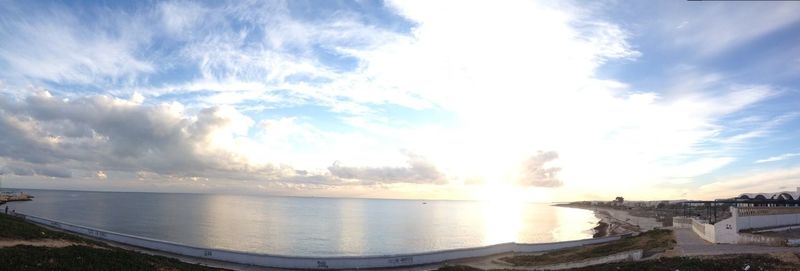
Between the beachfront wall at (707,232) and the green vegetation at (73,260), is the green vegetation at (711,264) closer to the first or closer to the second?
the beachfront wall at (707,232)

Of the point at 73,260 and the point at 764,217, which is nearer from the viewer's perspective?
the point at 73,260

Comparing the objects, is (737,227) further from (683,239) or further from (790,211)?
(790,211)

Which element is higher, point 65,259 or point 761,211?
point 761,211

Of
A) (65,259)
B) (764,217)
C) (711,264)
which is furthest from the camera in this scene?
(764,217)

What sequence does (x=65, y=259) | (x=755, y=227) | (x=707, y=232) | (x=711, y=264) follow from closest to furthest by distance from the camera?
(x=65, y=259) < (x=711, y=264) < (x=755, y=227) < (x=707, y=232)

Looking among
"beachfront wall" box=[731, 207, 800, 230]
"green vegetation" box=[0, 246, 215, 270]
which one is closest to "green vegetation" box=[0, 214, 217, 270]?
"green vegetation" box=[0, 246, 215, 270]

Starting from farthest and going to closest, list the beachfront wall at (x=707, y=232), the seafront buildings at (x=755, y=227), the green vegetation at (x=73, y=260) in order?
the beachfront wall at (x=707, y=232) → the seafront buildings at (x=755, y=227) → the green vegetation at (x=73, y=260)

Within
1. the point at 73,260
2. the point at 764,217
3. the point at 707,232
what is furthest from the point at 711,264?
the point at 73,260

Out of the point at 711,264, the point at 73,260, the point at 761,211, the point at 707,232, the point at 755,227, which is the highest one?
the point at 761,211

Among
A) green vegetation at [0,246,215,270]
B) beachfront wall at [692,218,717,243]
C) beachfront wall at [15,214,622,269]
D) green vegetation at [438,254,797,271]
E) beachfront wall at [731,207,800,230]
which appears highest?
beachfront wall at [731,207,800,230]

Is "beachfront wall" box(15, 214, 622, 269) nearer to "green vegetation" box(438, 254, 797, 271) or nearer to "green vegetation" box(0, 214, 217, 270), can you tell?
"green vegetation" box(0, 214, 217, 270)

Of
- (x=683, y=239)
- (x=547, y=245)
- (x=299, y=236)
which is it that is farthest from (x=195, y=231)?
(x=683, y=239)

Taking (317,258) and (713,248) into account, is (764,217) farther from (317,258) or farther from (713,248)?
(317,258)

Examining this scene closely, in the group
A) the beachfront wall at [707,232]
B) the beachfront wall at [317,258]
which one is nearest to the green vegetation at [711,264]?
the beachfront wall at [707,232]
